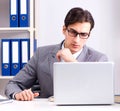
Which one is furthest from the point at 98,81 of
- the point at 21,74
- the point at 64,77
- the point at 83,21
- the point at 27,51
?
the point at 27,51

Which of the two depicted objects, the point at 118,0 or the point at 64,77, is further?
the point at 118,0

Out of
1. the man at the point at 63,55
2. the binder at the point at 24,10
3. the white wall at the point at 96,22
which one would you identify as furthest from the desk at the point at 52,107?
the white wall at the point at 96,22

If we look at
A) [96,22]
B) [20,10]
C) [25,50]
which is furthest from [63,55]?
[96,22]

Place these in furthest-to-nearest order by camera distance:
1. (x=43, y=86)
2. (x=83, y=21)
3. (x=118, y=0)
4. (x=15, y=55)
Result: (x=118, y=0), (x=15, y=55), (x=43, y=86), (x=83, y=21)

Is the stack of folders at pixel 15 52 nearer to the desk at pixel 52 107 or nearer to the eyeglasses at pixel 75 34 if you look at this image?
the eyeglasses at pixel 75 34

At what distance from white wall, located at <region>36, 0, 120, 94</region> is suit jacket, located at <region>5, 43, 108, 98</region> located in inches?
36.8

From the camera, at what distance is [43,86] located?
7.00 ft

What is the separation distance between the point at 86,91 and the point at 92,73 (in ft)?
0.30

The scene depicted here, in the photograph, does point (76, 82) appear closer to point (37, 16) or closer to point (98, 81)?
point (98, 81)

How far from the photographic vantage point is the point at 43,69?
2146 millimetres

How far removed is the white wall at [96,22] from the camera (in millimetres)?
3135

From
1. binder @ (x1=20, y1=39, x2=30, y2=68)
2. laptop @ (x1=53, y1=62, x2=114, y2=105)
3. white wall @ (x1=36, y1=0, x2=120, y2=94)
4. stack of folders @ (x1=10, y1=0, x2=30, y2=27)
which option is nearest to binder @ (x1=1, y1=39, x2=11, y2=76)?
binder @ (x1=20, y1=39, x2=30, y2=68)

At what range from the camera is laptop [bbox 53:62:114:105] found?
4.63 feet

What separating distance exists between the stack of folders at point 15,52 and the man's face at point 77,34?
2.73 ft
